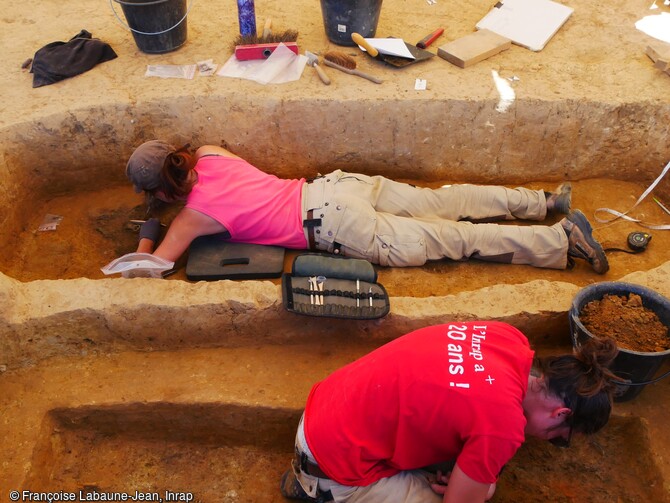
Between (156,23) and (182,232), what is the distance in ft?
5.83

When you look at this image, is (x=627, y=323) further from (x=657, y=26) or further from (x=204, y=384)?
(x=657, y=26)

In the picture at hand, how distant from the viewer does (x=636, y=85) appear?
3.80m

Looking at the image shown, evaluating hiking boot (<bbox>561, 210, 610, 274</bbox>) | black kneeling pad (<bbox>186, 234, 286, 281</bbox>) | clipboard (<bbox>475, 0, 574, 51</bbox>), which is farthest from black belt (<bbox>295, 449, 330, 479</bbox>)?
clipboard (<bbox>475, 0, 574, 51</bbox>)

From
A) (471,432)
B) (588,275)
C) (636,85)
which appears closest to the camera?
(471,432)

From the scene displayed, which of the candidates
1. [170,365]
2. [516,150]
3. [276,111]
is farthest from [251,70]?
[170,365]

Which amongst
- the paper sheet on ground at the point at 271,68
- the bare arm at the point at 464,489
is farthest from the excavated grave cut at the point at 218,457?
the paper sheet on ground at the point at 271,68

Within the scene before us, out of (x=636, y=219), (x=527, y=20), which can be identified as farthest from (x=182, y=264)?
(x=527, y=20)

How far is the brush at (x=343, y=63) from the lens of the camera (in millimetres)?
3848

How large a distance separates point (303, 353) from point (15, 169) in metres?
2.27

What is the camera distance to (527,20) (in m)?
4.41

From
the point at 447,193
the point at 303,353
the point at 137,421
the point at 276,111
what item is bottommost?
the point at 137,421

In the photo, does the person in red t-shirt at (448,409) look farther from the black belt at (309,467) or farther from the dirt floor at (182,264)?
the dirt floor at (182,264)

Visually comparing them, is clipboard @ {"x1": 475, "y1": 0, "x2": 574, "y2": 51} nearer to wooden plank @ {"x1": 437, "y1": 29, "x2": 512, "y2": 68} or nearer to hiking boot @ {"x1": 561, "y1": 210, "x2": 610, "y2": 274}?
wooden plank @ {"x1": 437, "y1": 29, "x2": 512, "y2": 68}

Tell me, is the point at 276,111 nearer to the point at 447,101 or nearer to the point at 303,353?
the point at 447,101
